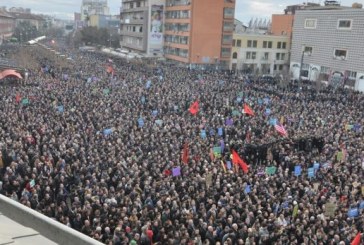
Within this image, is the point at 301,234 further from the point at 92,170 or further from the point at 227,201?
the point at 92,170

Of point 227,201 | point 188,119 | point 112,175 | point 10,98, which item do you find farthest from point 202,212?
point 10,98

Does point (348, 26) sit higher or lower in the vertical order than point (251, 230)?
higher

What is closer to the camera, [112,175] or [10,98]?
[112,175]

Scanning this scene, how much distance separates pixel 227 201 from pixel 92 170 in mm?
4206

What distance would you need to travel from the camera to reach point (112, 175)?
44.2 ft

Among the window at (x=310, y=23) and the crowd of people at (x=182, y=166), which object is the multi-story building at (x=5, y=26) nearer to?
the window at (x=310, y=23)

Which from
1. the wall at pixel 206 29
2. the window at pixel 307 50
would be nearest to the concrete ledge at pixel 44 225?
the window at pixel 307 50

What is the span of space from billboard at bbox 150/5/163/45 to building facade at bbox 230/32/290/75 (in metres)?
11.6

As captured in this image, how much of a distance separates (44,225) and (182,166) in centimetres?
762

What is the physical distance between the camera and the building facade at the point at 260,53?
199ft

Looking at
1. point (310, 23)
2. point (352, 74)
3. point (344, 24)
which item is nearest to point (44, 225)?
point (352, 74)

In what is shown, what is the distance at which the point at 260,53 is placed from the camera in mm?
62438

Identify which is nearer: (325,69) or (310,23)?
(325,69)

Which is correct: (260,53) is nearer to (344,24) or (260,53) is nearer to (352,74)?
(344,24)
